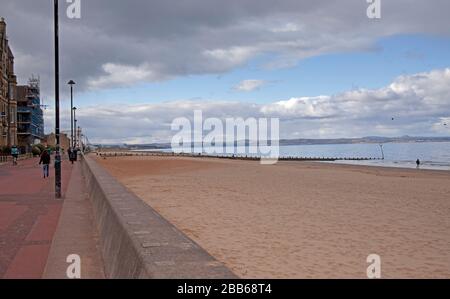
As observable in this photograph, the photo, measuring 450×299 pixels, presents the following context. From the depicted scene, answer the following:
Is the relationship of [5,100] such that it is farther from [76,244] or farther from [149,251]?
[149,251]

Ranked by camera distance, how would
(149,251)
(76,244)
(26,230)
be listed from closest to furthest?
(149,251) → (76,244) → (26,230)

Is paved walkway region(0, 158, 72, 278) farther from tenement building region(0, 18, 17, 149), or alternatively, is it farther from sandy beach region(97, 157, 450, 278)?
tenement building region(0, 18, 17, 149)

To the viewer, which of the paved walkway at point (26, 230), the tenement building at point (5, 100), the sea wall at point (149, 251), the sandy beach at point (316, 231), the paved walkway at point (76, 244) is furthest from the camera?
the tenement building at point (5, 100)

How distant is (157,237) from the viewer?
19.1 ft

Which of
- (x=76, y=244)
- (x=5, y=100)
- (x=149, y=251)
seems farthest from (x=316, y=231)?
(x=5, y=100)

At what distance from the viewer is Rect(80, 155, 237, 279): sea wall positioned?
14.2ft

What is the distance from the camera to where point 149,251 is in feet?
16.3

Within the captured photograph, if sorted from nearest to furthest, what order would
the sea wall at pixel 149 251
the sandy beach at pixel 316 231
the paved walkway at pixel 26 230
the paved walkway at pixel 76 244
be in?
the sea wall at pixel 149 251, the paved walkway at pixel 76 244, the paved walkway at pixel 26 230, the sandy beach at pixel 316 231

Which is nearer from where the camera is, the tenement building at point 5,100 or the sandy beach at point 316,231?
the sandy beach at point 316,231

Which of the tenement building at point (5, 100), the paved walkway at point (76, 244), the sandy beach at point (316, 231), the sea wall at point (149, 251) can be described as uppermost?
the tenement building at point (5, 100)

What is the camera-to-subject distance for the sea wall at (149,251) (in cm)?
434

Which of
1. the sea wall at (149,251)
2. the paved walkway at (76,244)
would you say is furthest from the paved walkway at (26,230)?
the sea wall at (149,251)

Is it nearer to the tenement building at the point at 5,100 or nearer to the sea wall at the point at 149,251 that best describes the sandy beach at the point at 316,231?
the sea wall at the point at 149,251

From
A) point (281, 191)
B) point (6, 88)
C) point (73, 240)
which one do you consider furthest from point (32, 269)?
point (6, 88)
